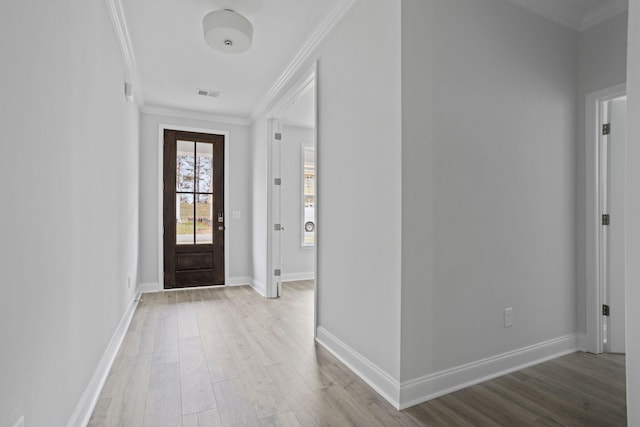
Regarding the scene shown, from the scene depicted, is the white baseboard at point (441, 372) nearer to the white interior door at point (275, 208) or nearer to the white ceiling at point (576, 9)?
the white interior door at point (275, 208)

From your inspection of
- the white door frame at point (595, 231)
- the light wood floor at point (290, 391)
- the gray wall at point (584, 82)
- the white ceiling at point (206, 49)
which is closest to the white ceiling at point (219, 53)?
the white ceiling at point (206, 49)

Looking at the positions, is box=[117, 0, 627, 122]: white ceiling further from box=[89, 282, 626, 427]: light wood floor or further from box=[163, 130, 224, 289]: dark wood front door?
box=[89, 282, 626, 427]: light wood floor

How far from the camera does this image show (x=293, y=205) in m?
5.79

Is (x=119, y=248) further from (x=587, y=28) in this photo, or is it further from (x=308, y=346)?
(x=587, y=28)

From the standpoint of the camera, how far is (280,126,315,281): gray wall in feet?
18.7

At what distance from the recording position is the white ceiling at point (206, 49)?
2529 millimetres

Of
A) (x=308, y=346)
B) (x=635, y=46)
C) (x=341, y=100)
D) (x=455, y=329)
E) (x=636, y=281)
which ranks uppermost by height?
(x=341, y=100)

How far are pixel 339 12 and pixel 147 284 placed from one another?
166 inches

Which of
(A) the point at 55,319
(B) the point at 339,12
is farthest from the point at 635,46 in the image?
(A) the point at 55,319

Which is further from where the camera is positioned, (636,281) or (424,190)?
(424,190)

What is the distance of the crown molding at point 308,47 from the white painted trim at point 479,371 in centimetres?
252

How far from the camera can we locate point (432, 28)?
2.04 metres

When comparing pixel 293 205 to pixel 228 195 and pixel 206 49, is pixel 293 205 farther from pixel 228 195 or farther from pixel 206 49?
pixel 206 49

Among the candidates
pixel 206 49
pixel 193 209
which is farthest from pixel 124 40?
pixel 193 209
